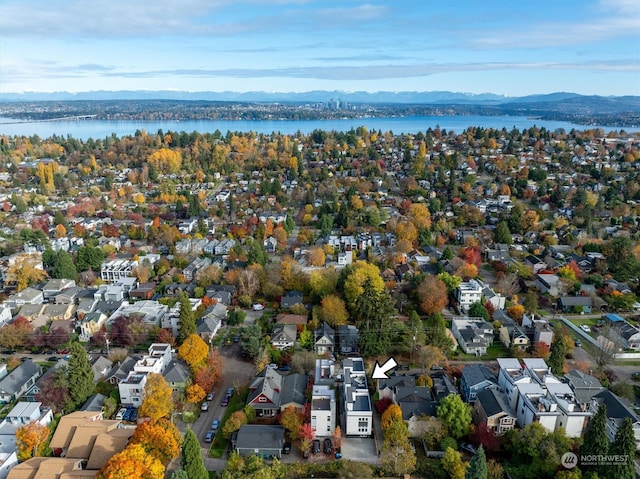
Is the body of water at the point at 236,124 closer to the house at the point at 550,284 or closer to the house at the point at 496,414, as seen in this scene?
the house at the point at 550,284

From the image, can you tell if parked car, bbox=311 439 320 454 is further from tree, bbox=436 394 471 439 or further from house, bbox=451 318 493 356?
house, bbox=451 318 493 356

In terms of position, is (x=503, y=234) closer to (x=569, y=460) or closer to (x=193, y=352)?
(x=569, y=460)

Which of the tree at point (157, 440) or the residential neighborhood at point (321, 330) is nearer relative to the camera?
the tree at point (157, 440)

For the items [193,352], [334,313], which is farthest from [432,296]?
[193,352]

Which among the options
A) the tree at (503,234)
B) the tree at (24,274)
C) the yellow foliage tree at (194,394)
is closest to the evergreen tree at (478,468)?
the yellow foliage tree at (194,394)

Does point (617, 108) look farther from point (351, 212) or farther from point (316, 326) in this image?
point (316, 326)

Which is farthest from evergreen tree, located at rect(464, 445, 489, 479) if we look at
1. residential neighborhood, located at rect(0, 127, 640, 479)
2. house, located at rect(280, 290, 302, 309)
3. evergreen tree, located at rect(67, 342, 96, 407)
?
evergreen tree, located at rect(67, 342, 96, 407)
